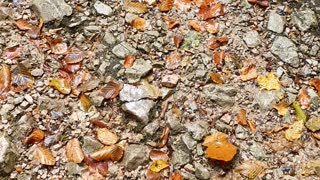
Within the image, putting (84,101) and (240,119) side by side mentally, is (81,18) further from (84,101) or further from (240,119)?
(240,119)

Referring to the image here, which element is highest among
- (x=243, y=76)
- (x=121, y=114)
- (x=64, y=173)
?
(x=243, y=76)

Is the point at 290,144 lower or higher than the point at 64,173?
higher

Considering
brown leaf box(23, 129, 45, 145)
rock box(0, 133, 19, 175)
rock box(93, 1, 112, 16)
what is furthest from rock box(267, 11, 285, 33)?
rock box(0, 133, 19, 175)

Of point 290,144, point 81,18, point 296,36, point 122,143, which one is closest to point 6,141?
point 122,143

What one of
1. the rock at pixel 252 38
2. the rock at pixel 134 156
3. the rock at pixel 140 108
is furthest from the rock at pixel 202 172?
the rock at pixel 252 38

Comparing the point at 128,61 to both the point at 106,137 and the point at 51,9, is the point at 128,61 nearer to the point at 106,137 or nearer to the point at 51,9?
the point at 106,137

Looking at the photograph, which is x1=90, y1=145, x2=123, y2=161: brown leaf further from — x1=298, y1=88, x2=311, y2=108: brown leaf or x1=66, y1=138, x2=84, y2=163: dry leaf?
x1=298, y1=88, x2=311, y2=108: brown leaf

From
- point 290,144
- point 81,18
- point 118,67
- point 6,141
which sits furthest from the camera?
point 81,18

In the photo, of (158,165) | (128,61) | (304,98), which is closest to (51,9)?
(128,61)
